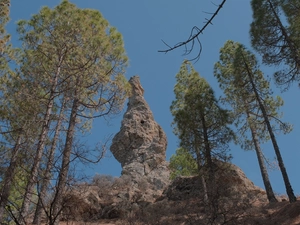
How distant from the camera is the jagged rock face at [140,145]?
28.9m

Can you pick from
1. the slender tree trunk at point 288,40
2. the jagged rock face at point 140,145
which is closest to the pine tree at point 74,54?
the slender tree trunk at point 288,40

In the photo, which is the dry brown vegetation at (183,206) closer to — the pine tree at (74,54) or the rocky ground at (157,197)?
the rocky ground at (157,197)

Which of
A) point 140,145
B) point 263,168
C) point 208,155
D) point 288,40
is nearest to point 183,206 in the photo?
point 208,155

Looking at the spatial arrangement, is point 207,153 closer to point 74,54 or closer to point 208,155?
point 208,155

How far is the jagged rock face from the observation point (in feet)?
94.8

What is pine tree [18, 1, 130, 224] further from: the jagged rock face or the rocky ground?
the jagged rock face

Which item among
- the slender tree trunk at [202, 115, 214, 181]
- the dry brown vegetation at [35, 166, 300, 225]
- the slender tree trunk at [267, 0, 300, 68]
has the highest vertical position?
the slender tree trunk at [267, 0, 300, 68]

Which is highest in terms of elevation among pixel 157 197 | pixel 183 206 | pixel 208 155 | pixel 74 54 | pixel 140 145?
pixel 140 145

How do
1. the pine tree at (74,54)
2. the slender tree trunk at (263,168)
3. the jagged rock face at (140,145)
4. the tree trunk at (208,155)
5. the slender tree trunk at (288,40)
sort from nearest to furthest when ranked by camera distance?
the pine tree at (74,54) < the slender tree trunk at (288,40) < the tree trunk at (208,155) < the slender tree trunk at (263,168) < the jagged rock face at (140,145)

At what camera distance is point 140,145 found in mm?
31859

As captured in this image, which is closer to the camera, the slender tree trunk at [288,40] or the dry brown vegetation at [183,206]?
the dry brown vegetation at [183,206]

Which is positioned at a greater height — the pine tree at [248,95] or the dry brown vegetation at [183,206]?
the pine tree at [248,95]

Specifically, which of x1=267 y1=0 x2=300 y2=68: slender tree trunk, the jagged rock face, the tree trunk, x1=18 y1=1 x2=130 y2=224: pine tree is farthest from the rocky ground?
x1=267 y1=0 x2=300 y2=68: slender tree trunk

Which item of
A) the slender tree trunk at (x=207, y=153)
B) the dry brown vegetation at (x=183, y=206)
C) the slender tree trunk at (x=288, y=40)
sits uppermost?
the slender tree trunk at (x=288, y=40)
